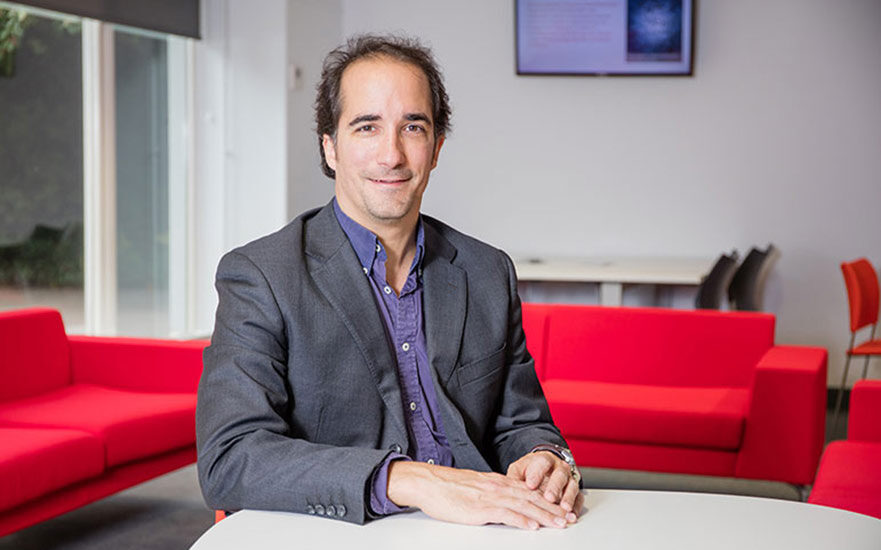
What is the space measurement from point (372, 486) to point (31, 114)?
15.0ft

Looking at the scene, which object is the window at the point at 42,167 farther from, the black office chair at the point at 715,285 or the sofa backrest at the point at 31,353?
the black office chair at the point at 715,285

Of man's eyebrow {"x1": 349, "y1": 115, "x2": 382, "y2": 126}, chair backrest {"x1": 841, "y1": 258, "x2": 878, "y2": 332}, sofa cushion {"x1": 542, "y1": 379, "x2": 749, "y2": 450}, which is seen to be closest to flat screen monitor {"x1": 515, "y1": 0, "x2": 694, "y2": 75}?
chair backrest {"x1": 841, "y1": 258, "x2": 878, "y2": 332}

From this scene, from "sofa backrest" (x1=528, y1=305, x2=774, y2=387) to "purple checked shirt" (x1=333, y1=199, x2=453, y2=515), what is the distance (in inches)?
112

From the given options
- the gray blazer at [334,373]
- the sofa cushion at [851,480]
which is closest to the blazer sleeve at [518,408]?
the gray blazer at [334,373]

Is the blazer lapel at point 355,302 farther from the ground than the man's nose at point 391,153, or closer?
closer

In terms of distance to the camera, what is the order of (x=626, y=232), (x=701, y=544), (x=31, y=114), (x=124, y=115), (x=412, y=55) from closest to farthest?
1. (x=701, y=544)
2. (x=412, y=55)
3. (x=31, y=114)
4. (x=124, y=115)
5. (x=626, y=232)

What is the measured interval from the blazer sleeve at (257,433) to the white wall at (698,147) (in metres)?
5.60

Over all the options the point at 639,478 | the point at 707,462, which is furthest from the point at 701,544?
the point at 639,478

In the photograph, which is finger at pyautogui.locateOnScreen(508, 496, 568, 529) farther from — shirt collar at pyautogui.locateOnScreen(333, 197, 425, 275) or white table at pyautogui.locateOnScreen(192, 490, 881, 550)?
shirt collar at pyautogui.locateOnScreen(333, 197, 425, 275)

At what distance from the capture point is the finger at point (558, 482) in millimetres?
1484

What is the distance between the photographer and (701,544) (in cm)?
135

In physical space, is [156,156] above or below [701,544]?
above

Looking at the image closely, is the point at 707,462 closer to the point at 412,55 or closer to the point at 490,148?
the point at 412,55

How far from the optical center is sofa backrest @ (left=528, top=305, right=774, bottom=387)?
14.7 ft
